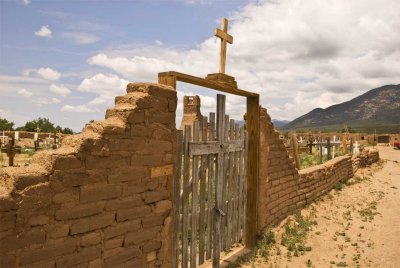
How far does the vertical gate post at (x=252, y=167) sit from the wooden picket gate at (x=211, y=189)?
5.2 inches

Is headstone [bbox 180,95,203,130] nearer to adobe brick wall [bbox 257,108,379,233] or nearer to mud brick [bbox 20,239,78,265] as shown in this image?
adobe brick wall [bbox 257,108,379,233]

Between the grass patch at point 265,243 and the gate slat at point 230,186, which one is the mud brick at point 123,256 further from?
the grass patch at point 265,243

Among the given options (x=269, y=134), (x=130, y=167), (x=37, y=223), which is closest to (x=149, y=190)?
(x=130, y=167)

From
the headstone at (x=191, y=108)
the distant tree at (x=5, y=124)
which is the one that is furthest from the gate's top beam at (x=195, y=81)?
the distant tree at (x=5, y=124)

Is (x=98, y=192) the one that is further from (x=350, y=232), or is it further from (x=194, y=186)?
(x=350, y=232)

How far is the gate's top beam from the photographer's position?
176 inches

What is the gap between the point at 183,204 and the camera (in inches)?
187

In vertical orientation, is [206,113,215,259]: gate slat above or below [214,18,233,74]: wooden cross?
below

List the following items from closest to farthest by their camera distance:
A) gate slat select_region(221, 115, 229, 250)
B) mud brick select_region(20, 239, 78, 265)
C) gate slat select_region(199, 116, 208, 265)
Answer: mud brick select_region(20, 239, 78, 265) < gate slat select_region(199, 116, 208, 265) < gate slat select_region(221, 115, 229, 250)

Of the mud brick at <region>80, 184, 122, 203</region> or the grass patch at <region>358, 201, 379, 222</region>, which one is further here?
the grass patch at <region>358, 201, 379, 222</region>

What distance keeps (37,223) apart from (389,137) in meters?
43.2

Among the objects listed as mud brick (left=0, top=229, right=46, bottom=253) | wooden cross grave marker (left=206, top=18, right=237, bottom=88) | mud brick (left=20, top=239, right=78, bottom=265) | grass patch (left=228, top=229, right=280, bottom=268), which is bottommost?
grass patch (left=228, top=229, right=280, bottom=268)

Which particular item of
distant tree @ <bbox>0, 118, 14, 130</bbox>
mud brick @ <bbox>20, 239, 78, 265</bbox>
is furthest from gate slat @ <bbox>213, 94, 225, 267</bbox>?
distant tree @ <bbox>0, 118, 14, 130</bbox>

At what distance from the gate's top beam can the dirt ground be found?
283 centimetres
